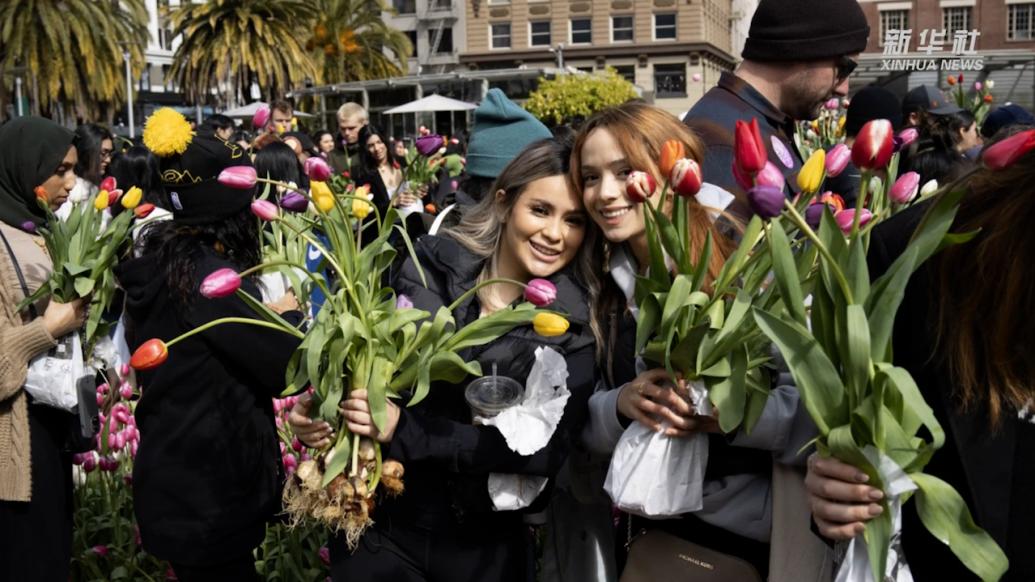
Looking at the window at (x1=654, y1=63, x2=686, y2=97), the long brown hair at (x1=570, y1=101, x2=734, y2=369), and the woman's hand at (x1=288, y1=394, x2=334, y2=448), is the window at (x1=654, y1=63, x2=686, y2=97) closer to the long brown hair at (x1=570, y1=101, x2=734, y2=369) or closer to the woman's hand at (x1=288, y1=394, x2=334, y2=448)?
the long brown hair at (x1=570, y1=101, x2=734, y2=369)

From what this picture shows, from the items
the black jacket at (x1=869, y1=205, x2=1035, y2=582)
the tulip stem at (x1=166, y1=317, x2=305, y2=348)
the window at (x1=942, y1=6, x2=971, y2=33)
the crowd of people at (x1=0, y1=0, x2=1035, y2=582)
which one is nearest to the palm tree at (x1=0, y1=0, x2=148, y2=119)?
the crowd of people at (x1=0, y1=0, x2=1035, y2=582)

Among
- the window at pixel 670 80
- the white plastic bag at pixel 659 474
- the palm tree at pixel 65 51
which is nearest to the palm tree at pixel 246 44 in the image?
the palm tree at pixel 65 51

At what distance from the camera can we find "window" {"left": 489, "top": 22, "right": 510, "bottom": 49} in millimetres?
58562

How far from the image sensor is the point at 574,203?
256cm

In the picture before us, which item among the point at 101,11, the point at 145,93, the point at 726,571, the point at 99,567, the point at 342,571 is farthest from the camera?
the point at 145,93

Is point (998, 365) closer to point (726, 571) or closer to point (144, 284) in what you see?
point (726, 571)

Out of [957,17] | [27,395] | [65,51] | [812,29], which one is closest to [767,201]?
[812,29]

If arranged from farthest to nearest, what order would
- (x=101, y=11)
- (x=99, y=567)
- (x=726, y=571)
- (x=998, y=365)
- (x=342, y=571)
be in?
(x=101, y=11) → (x=99, y=567) → (x=342, y=571) → (x=726, y=571) → (x=998, y=365)

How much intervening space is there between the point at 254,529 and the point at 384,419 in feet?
3.41

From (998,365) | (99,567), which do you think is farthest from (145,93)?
(998,365)

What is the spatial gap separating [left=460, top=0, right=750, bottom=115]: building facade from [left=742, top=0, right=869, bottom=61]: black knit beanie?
5309cm

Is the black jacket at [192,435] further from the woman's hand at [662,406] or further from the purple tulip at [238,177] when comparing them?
the woman's hand at [662,406]

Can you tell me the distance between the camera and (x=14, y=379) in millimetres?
2828

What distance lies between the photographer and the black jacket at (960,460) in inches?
60.0
